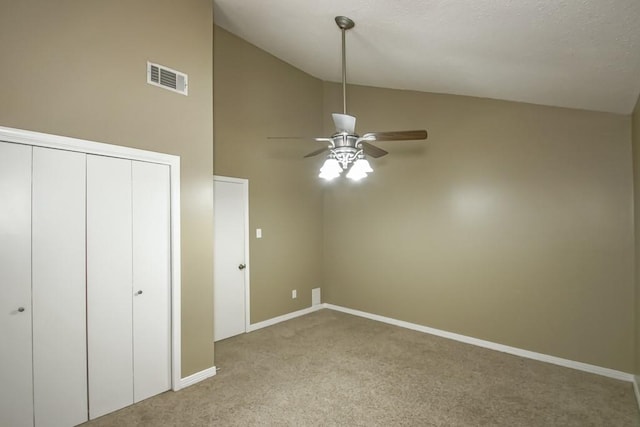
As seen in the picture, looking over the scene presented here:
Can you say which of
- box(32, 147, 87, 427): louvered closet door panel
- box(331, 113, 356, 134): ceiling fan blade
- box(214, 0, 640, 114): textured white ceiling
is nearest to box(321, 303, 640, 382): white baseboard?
box(214, 0, 640, 114): textured white ceiling

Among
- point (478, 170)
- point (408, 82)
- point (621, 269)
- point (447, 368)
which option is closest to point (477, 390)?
point (447, 368)

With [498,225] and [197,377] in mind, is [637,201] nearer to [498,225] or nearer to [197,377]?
[498,225]

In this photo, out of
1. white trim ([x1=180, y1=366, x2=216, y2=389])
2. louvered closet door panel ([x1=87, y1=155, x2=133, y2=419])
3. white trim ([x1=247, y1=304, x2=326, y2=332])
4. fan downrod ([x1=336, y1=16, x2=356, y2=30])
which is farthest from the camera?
white trim ([x1=247, y1=304, x2=326, y2=332])

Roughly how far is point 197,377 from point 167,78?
2.78 m

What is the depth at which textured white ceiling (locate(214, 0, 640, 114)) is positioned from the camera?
1938 millimetres

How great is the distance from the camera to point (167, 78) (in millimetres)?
2965

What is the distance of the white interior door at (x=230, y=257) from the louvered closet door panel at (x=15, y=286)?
78.9 inches

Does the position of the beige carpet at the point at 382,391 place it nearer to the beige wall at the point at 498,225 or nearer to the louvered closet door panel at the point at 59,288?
the louvered closet door panel at the point at 59,288

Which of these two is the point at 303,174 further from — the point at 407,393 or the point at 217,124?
the point at 407,393

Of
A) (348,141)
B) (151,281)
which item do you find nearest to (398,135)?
(348,141)

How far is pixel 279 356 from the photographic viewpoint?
3.73 m

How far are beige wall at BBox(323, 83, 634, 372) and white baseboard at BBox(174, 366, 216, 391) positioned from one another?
261cm

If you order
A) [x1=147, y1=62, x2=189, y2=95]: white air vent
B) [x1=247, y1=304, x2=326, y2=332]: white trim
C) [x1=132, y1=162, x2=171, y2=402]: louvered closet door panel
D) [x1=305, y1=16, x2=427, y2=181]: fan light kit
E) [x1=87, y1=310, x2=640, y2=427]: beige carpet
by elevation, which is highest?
[x1=147, y1=62, x2=189, y2=95]: white air vent

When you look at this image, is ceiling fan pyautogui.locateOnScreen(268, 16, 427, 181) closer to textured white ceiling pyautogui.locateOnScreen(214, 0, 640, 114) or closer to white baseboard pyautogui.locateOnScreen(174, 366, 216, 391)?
textured white ceiling pyautogui.locateOnScreen(214, 0, 640, 114)
